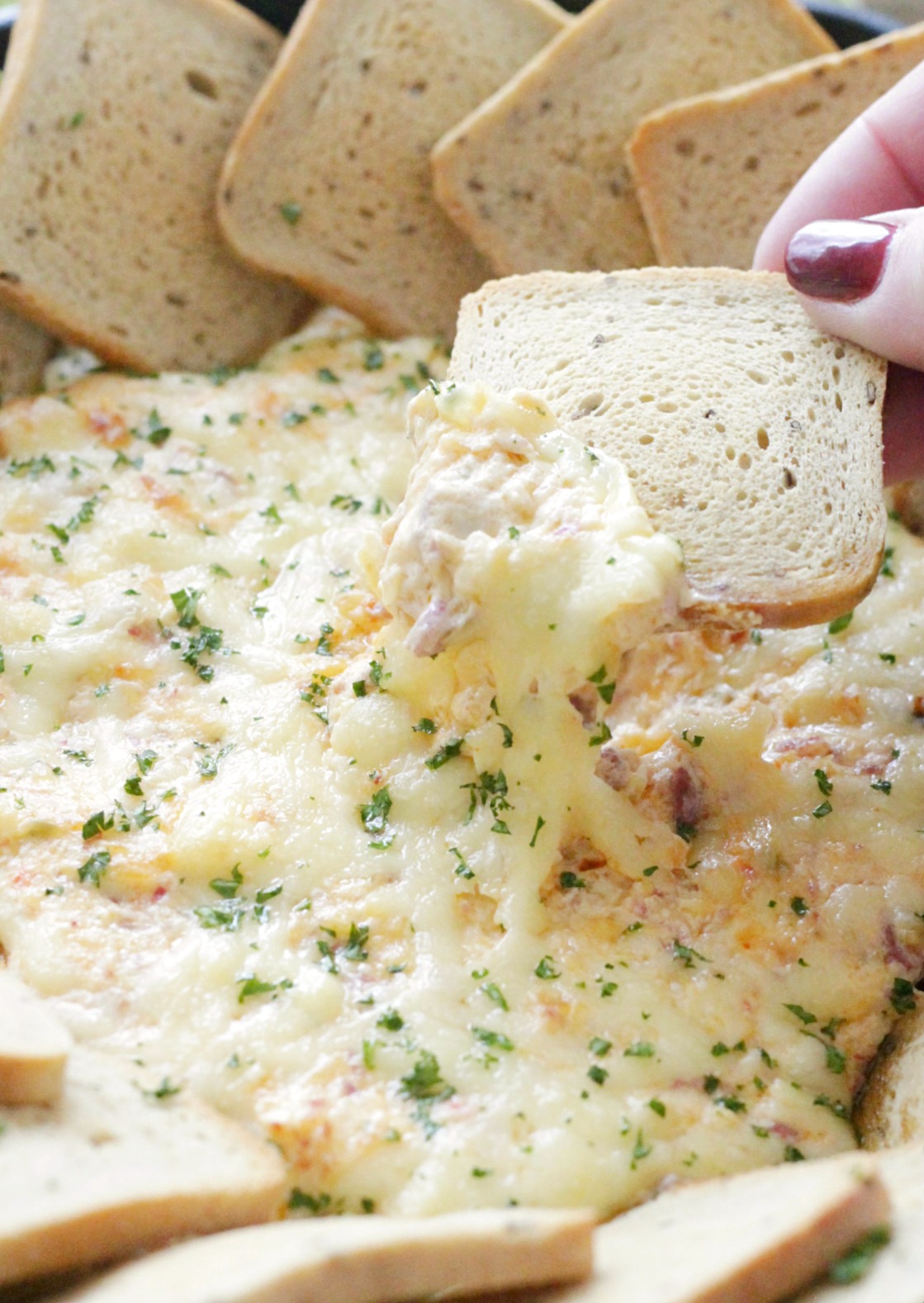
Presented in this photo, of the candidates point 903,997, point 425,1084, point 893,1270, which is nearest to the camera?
point 893,1270

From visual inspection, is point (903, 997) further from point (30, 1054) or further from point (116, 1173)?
point (30, 1054)

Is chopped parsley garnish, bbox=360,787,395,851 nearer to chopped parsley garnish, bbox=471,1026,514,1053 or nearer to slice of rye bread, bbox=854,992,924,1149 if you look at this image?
chopped parsley garnish, bbox=471,1026,514,1053

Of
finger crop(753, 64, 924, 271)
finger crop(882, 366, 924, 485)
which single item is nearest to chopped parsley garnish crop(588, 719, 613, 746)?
finger crop(882, 366, 924, 485)

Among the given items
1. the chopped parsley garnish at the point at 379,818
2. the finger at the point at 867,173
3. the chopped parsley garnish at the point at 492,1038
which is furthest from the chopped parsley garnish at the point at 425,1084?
the finger at the point at 867,173

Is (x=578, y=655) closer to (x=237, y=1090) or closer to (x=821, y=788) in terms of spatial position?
(x=821, y=788)

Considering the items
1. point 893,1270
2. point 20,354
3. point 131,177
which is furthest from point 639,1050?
point 131,177

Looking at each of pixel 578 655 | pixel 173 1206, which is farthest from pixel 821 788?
pixel 173 1206
